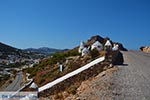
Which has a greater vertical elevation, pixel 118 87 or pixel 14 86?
pixel 118 87

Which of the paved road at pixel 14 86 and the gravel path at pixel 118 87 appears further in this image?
the paved road at pixel 14 86

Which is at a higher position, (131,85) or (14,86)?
(131,85)

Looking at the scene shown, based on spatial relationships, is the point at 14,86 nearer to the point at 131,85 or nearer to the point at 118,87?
the point at 131,85

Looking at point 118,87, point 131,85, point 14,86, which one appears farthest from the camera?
point 14,86

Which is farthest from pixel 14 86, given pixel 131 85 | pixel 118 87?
pixel 118 87

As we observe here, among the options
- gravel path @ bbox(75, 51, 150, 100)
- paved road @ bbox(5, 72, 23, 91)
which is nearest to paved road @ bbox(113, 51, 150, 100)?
gravel path @ bbox(75, 51, 150, 100)

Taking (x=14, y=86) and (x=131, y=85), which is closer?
(x=131, y=85)

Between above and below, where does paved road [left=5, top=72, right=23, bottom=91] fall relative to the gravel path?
below

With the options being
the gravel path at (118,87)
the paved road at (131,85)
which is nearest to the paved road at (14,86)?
the paved road at (131,85)

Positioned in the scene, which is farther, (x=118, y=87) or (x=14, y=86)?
(x=14, y=86)

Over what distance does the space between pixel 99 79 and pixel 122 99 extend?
3.89 m

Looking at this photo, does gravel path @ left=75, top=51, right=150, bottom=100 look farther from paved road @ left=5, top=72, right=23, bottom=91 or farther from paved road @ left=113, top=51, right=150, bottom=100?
paved road @ left=5, top=72, right=23, bottom=91

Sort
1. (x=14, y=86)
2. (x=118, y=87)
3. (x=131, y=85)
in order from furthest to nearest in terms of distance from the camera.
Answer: (x=14, y=86)
(x=131, y=85)
(x=118, y=87)

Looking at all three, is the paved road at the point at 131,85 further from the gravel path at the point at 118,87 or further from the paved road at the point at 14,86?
the paved road at the point at 14,86
